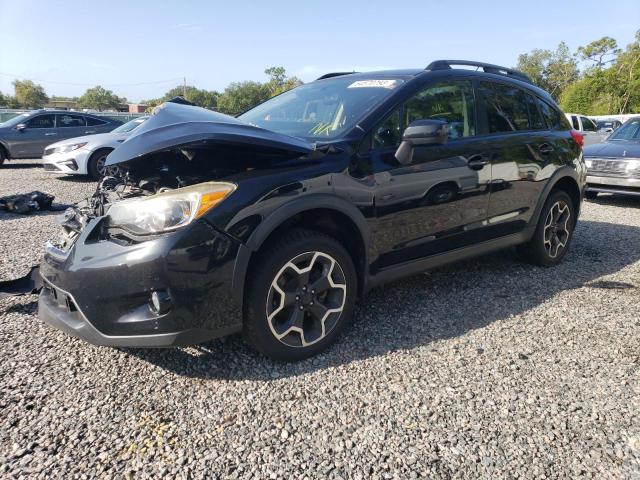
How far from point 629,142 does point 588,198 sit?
1195mm

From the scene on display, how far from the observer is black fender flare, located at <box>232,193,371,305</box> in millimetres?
2428

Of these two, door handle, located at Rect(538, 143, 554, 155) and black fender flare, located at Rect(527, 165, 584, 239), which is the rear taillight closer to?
black fender flare, located at Rect(527, 165, 584, 239)

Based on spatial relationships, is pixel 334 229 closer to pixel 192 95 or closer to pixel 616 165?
pixel 616 165

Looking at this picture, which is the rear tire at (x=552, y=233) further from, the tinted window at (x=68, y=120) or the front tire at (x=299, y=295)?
the tinted window at (x=68, y=120)

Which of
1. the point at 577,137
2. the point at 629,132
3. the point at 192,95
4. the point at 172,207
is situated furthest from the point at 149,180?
the point at 192,95

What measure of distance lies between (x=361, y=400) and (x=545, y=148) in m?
3.06

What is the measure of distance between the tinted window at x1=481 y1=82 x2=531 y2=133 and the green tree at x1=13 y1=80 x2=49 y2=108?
9447 centimetres

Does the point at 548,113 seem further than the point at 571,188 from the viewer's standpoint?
No

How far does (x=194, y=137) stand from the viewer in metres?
2.35

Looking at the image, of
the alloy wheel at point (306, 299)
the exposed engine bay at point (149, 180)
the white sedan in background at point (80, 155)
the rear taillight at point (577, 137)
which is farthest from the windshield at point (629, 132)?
the white sedan in background at point (80, 155)

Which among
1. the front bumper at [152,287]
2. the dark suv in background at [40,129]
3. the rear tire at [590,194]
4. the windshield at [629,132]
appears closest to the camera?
the front bumper at [152,287]

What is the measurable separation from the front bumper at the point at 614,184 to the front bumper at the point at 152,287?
7928 millimetres

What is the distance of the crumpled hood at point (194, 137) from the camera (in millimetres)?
2363

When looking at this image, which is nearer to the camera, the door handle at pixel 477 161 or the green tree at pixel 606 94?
the door handle at pixel 477 161
